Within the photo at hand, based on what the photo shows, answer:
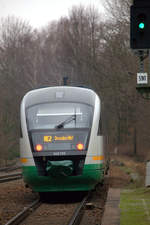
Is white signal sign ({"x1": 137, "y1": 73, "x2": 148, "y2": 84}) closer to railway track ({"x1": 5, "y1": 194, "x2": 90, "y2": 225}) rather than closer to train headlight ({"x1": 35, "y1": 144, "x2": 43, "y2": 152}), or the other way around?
railway track ({"x1": 5, "y1": 194, "x2": 90, "y2": 225})

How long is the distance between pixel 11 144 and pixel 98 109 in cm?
2520

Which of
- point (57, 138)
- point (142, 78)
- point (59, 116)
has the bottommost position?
point (57, 138)

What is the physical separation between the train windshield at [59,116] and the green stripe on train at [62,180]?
111 centimetres

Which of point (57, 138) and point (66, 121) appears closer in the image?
point (57, 138)

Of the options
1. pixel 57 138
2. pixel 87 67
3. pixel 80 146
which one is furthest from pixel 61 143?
pixel 87 67

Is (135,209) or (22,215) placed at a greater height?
(135,209)

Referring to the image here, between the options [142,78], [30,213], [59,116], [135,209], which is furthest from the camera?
[59,116]

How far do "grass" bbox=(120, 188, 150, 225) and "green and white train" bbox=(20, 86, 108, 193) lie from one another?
50.1 inches

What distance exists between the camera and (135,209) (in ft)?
36.6

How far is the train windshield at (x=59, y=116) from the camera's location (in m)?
14.4

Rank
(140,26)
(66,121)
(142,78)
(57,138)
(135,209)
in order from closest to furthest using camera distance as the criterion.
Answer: (140,26), (142,78), (135,209), (57,138), (66,121)

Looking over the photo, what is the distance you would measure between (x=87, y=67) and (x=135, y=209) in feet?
132

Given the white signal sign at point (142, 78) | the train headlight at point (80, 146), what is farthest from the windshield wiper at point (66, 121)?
the white signal sign at point (142, 78)

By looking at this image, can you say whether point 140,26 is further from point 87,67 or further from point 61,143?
point 87,67
